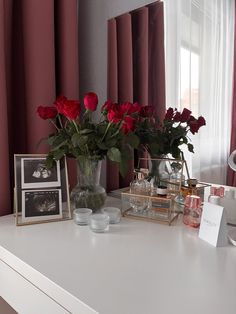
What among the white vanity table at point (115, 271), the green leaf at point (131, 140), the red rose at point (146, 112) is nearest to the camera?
the white vanity table at point (115, 271)

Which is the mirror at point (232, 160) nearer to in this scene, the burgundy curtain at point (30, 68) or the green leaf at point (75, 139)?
the green leaf at point (75, 139)

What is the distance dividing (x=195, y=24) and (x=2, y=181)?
0.93 meters

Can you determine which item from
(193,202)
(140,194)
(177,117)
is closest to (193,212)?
(193,202)

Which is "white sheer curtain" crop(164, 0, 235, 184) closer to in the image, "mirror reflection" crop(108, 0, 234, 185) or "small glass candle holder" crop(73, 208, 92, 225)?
"mirror reflection" crop(108, 0, 234, 185)

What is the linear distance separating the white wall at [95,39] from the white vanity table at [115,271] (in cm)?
56

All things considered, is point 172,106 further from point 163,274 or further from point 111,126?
point 163,274

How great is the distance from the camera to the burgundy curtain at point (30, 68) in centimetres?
108

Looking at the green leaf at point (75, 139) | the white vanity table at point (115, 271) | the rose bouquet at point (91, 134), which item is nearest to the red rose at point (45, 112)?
the rose bouquet at point (91, 134)

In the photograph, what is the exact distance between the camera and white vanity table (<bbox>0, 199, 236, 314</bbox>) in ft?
1.78

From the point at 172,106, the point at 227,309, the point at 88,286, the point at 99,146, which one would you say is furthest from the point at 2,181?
the point at 227,309

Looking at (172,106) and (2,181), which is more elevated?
(172,106)

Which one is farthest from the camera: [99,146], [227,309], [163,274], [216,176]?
[216,176]

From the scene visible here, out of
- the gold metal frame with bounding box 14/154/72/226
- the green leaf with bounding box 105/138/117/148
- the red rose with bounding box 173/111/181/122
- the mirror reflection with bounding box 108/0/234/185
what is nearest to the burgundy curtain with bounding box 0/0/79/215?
the gold metal frame with bounding box 14/154/72/226

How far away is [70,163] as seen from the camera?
124 centimetres
